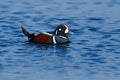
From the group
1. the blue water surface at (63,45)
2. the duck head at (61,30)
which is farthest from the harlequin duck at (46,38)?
the blue water surface at (63,45)

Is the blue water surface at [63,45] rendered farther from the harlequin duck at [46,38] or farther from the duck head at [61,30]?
the duck head at [61,30]

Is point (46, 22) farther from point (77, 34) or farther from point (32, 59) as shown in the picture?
point (32, 59)

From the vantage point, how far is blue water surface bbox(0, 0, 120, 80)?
58.5 ft

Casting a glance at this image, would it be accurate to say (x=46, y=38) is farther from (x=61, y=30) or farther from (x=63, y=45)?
(x=61, y=30)

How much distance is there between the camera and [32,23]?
24781 millimetres

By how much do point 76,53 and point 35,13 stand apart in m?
6.74

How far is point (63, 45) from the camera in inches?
864

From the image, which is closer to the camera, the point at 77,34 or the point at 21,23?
the point at 77,34

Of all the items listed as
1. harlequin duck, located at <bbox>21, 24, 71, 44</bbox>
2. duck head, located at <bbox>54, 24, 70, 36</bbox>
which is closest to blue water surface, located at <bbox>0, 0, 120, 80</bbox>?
harlequin duck, located at <bbox>21, 24, 71, 44</bbox>

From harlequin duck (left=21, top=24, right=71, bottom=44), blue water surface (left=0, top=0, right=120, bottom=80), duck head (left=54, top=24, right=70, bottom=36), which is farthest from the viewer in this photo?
duck head (left=54, top=24, right=70, bottom=36)

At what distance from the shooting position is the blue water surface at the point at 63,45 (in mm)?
17844

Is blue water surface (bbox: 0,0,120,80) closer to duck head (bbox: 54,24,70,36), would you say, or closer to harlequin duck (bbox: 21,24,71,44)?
harlequin duck (bbox: 21,24,71,44)

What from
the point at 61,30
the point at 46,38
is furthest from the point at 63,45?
the point at 61,30

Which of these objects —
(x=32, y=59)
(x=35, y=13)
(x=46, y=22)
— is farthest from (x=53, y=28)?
(x=32, y=59)
